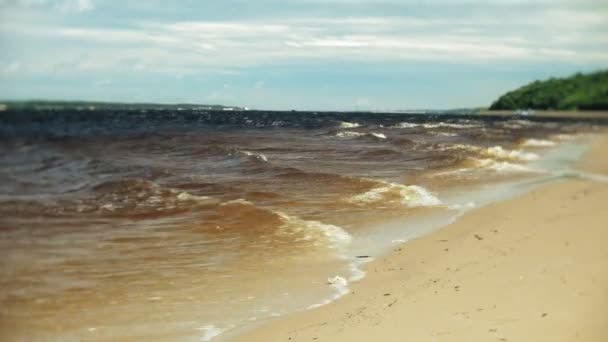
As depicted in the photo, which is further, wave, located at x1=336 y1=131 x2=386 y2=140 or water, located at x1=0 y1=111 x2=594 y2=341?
wave, located at x1=336 y1=131 x2=386 y2=140

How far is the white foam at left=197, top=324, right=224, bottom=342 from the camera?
18.2 feet

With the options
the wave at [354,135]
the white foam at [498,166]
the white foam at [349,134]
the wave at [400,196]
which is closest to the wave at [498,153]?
the white foam at [498,166]

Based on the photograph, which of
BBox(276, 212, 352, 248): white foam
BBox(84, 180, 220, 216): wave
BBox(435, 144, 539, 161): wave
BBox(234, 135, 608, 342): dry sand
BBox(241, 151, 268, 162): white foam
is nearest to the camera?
BBox(234, 135, 608, 342): dry sand

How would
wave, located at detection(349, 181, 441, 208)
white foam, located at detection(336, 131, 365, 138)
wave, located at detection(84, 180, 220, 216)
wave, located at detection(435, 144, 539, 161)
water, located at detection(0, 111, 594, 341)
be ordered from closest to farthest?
water, located at detection(0, 111, 594, 341) < wave, located at detection(84, 180, 220, 216) < wave, located at detection(349, 181, 441, 208) < wave, located at detection(435, 144, 539, 161) < white foam, located at detection(336, 131, 365, 138)

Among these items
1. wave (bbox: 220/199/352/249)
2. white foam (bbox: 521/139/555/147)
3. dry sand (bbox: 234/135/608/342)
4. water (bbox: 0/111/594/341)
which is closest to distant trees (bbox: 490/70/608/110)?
dry sand (bbox: 234/135/608/342)

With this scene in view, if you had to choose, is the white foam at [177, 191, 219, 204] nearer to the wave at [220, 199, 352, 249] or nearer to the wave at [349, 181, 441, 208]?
the wave at [220, 199, 352, 249]

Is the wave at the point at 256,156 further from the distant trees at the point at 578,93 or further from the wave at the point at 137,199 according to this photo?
the distant trees at the point at 578,93

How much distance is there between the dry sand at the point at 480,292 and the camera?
4.77m

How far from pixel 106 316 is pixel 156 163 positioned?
1455cm

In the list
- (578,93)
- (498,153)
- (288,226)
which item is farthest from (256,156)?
(578,93)

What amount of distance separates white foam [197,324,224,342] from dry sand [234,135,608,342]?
264 millimetres

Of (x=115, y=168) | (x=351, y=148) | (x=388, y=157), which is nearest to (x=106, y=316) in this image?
(x=115, y=168)

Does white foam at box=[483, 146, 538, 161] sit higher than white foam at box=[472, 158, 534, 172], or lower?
higher

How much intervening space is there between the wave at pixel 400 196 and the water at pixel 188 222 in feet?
0.15
